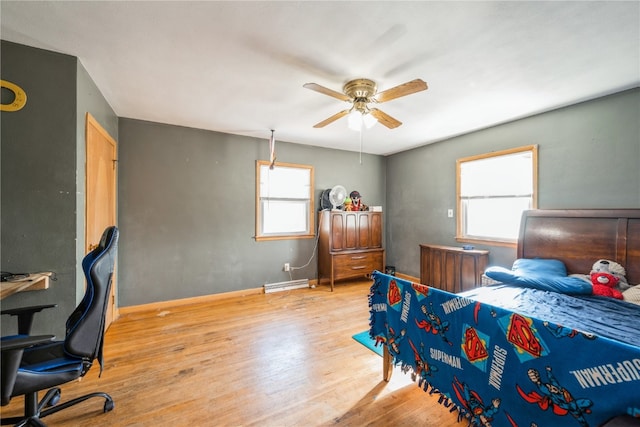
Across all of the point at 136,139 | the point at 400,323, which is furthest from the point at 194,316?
the point at 400,323

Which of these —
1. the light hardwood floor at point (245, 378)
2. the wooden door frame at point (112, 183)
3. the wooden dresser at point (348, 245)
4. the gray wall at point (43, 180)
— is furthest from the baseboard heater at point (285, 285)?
the gray wall at point (43, 180)

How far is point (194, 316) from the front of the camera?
10.9 ft

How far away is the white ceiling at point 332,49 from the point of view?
1.63m

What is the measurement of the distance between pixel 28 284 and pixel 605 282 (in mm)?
4522

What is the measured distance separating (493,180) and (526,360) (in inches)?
132

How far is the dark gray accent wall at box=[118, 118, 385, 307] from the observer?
3496mm

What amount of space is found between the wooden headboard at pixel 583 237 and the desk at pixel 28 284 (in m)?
4.61

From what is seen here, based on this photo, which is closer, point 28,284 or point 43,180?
point 28,284

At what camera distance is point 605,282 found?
238cm

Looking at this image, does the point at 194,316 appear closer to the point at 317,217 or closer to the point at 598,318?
the point at 317,217

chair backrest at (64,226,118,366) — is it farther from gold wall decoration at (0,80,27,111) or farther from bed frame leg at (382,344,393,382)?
bed frame leg at (382,344,393,382)

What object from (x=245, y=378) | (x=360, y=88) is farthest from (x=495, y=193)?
(x=245, y=378)

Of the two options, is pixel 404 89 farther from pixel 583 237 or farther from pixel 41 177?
pixel 41 177

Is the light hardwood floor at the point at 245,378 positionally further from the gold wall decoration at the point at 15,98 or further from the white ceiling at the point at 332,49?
the white ceiling at the point at 332,49
